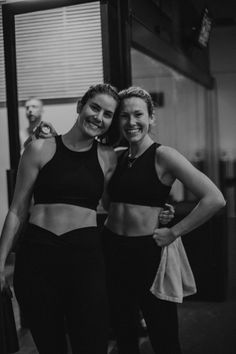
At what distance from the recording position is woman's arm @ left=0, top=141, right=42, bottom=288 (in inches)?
70.2

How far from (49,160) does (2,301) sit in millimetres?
553

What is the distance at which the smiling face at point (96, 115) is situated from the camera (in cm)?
182

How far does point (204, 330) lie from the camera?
10.1ft

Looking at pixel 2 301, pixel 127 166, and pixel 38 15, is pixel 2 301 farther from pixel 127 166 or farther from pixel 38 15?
pixel 38 15

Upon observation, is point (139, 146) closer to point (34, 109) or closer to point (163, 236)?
point (163, 236)

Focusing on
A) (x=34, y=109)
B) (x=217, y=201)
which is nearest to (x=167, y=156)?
(x=217, y=201)

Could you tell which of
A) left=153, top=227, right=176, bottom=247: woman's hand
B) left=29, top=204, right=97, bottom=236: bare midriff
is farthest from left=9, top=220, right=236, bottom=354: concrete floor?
left=29, top=204, right=97, bottom=236: bare midriff

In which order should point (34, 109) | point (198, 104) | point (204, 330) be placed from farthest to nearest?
point (198, 104)
point (34, 109)
point (204, 330)

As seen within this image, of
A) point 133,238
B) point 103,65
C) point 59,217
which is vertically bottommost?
point 133,238

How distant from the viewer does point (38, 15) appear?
10.4 ft

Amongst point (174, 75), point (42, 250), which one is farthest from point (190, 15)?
point (42, 250)

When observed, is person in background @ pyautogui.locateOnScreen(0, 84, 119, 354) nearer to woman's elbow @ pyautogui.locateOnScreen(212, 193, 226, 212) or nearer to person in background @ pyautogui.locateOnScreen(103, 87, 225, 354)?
person in background @ pyautogui.locateOnScreen(103, 87, 225, 354)

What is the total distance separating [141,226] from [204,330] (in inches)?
56.9

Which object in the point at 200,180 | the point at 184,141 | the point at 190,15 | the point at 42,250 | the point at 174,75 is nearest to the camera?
the point at 42,250
